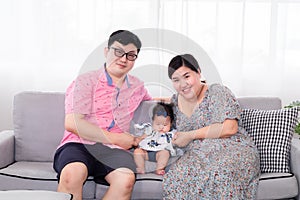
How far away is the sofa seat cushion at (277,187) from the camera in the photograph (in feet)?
8.69

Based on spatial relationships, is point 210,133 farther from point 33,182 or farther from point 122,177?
point 33,182

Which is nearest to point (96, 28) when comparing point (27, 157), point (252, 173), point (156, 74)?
point (156, 74)

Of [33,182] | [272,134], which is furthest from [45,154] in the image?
[272,134]

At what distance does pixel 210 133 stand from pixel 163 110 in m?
0.29

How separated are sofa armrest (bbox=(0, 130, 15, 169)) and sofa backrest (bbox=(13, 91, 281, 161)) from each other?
30 mm

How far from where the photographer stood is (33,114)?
3.05 meters

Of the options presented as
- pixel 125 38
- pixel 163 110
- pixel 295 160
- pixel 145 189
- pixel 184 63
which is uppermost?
pixel 125 38

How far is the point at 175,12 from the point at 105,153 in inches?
51.6

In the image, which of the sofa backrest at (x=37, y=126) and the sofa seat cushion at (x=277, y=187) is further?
the sofa backrest at (x=37, y=126)

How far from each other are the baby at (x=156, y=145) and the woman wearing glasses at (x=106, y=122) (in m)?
0.05

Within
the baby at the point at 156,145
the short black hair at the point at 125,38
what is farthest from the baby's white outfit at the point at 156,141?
the short black hair at the point at 125,38

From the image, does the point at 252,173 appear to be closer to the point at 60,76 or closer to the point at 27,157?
the point at 27,157

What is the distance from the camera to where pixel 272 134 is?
2893mm

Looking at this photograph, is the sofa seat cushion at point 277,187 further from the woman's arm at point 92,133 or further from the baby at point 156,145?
the woman's arm at point 92,133
